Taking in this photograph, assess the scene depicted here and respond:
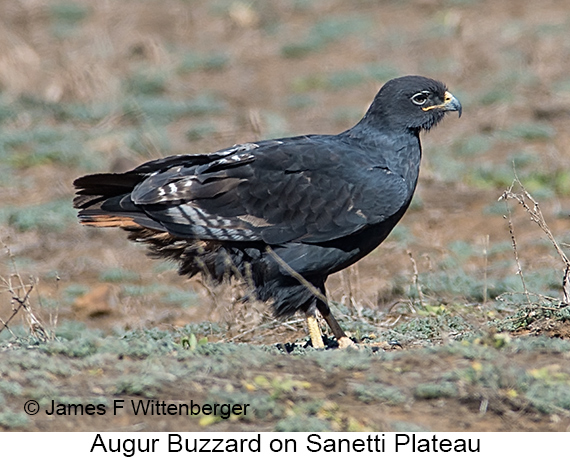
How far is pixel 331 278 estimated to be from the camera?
9133mm

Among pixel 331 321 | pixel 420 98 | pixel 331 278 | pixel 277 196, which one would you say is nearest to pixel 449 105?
pixel 420 98

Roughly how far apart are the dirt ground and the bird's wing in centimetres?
74

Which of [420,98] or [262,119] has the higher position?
[262,119]

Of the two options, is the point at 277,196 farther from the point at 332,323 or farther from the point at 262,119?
the point at 262,119

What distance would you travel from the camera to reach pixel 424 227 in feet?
33.5

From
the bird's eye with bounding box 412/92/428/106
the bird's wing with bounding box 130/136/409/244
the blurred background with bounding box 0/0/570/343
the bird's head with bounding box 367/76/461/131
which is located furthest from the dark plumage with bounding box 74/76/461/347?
the blurred background with bounding box 0/0/570/343

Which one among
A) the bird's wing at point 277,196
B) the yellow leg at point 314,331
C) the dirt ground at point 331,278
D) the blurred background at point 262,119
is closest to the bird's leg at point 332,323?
the yellow leg at point 314,331

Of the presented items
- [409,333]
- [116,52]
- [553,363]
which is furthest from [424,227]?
[116,52]

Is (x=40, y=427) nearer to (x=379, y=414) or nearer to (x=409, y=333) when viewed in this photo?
(x=379, y=414)

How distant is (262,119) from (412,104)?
7018 millimetres

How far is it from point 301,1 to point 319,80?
4297 mm

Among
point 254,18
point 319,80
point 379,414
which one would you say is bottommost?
→ point 379,414

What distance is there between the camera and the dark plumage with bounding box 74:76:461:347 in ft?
20.1

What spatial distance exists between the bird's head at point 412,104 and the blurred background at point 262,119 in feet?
3.49
